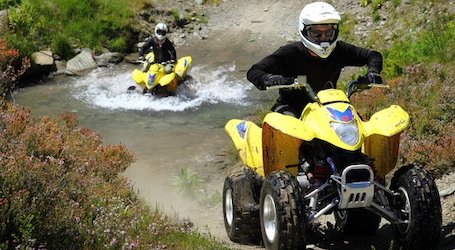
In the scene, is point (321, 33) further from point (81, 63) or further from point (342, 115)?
point (81, 63)

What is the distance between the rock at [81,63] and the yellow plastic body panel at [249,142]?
1341cm

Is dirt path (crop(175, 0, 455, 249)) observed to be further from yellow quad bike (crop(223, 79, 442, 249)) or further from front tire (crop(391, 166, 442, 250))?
front tire (crop(391, 166, 442, 250))

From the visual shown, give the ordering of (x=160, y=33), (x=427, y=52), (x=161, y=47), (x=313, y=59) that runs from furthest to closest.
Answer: (x=161, y=47) < (x=160, y=33) < (x=427, y=52) < (x=313, y=59)

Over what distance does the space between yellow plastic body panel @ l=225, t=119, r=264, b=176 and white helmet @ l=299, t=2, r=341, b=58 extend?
113 centimetres

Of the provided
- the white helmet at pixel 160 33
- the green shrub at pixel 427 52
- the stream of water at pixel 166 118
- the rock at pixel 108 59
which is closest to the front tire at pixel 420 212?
the stream of water at pixel 166 118

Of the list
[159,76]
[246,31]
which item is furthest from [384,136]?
[246,31]

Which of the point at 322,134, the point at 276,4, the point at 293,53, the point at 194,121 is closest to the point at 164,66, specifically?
the point at 194,121

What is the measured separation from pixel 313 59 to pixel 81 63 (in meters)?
14.5

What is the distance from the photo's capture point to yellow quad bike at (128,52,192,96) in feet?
54.3

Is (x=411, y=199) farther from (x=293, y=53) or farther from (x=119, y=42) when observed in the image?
(x=119, y=42)

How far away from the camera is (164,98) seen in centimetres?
1655

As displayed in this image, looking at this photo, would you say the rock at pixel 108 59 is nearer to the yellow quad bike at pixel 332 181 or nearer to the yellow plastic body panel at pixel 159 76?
the yellow plastic body panel at pixel 159 76

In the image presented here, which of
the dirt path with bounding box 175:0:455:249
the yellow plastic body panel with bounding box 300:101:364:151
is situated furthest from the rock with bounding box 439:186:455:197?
the dirt path with bounding box 175:0:455:249

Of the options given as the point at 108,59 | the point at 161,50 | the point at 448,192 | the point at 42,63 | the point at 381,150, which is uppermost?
the point at 381,150
